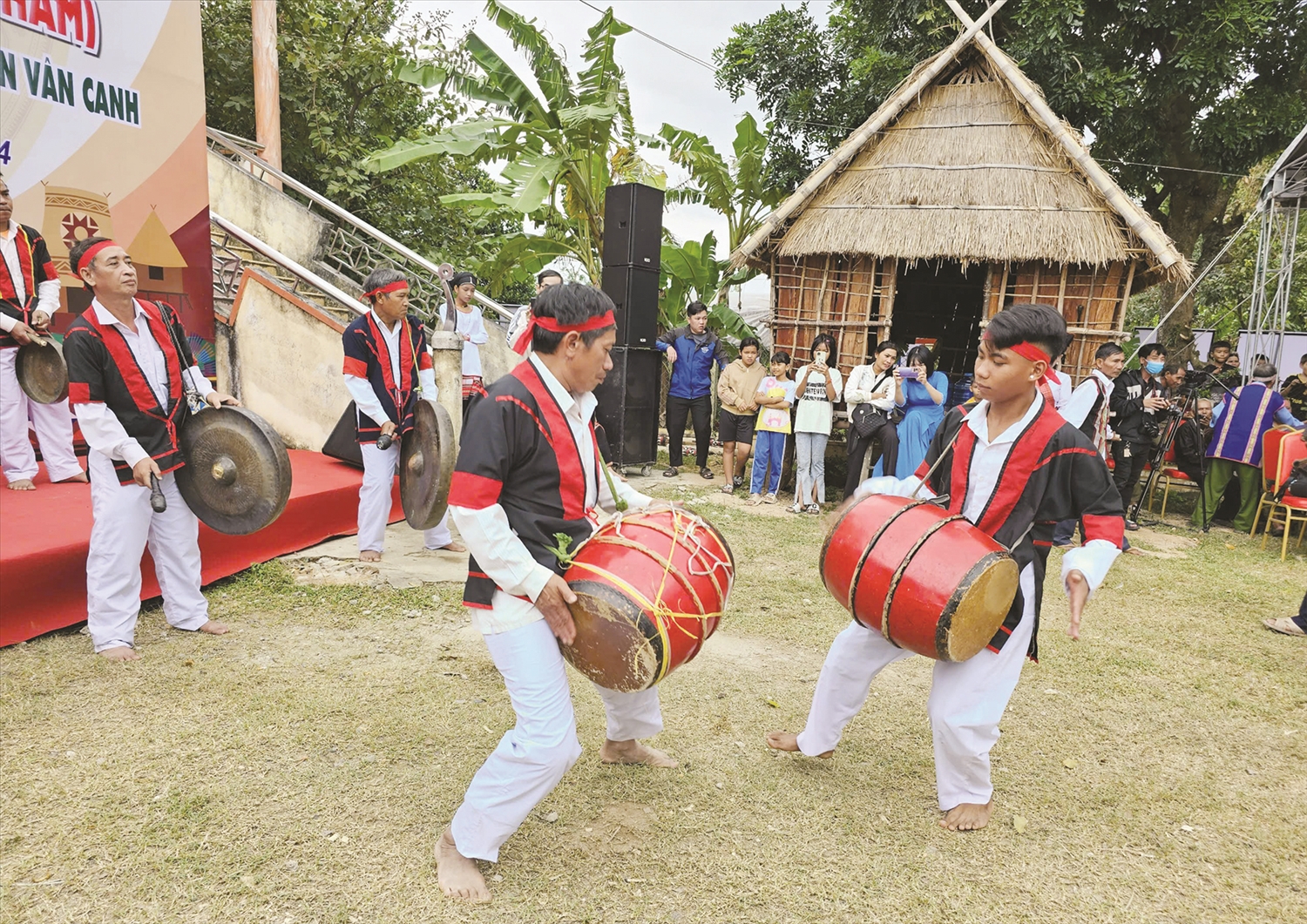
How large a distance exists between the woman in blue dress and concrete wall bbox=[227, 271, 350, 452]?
18.3 feet

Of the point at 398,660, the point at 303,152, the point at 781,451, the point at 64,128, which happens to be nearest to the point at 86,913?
the point at 398,660

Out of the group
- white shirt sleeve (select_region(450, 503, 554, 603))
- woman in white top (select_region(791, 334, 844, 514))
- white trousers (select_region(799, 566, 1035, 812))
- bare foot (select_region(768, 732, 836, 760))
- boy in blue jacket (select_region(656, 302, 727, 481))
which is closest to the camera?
white shirt sleeve (select_region(450, 503, 554, 603))

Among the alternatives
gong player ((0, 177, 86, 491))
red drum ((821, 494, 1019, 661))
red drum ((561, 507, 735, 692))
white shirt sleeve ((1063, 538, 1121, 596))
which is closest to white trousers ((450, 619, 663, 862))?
red drum ((561, 507, 735, 692))

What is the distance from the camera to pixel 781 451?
8914mm

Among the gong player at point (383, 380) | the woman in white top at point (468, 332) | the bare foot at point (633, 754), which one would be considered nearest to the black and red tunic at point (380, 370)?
the gong player at point (383, 380)

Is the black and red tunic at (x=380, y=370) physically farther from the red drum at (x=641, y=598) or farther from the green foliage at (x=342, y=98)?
the green foliage at (x=342, y=98)

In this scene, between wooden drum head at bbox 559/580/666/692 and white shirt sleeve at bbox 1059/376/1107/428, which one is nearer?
wooden drum head at bbox 559/580/666/692

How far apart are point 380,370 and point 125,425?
165 centimetres

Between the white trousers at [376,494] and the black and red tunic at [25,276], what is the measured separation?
231cm

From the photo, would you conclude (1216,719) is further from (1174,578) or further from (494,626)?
(494,626)

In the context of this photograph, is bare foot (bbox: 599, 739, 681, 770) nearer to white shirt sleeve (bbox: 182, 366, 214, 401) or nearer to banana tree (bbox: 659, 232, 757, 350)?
white shirt sleeve (bbox: 182, 366, 214, 401)

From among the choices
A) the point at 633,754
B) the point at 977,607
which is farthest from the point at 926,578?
the point at 633,754

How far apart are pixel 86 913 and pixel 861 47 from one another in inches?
546

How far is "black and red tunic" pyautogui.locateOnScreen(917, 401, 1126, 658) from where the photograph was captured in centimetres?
277
